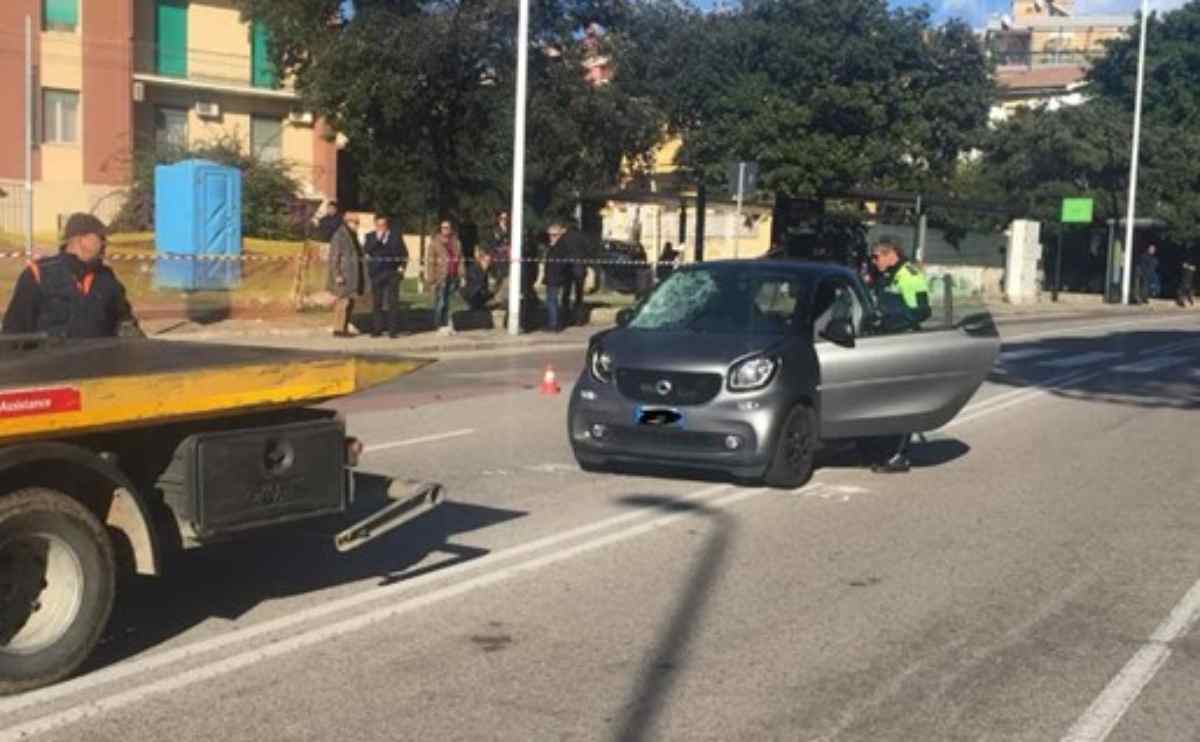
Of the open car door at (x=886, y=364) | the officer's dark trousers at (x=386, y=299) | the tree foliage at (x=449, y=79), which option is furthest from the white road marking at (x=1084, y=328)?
the open car door at (x=886, y=364)

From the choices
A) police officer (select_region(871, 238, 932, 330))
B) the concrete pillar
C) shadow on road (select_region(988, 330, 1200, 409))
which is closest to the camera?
police officer (select_region(871, 238, 932, 330))

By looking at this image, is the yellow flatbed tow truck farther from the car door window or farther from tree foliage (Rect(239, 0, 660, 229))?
tree foliage (Rect(239, 0, 660, 229))

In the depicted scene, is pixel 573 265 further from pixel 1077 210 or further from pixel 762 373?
pixel 1077 210

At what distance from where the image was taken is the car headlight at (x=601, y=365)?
10.0 meters

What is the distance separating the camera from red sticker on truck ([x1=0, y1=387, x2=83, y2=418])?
493 cm

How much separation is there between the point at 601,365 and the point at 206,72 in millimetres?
42062

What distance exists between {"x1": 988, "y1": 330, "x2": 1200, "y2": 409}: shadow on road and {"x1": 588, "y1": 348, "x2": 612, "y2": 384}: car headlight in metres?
A: 8.75

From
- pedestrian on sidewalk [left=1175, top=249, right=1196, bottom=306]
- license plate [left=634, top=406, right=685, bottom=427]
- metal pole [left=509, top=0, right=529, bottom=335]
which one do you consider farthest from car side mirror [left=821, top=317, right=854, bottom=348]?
pedestrian on sidewalk [left=1175, top=249, right=1196, bottom=306]

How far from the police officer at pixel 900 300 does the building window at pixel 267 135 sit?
41.1 meters

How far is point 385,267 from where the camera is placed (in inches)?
838

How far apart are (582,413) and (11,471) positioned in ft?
17.6

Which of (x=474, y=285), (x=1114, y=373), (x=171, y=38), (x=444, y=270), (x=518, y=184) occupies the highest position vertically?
(x=171, y=38)

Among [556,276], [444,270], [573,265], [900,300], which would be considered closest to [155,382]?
[900,300]

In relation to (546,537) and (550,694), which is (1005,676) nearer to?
(550,694)
